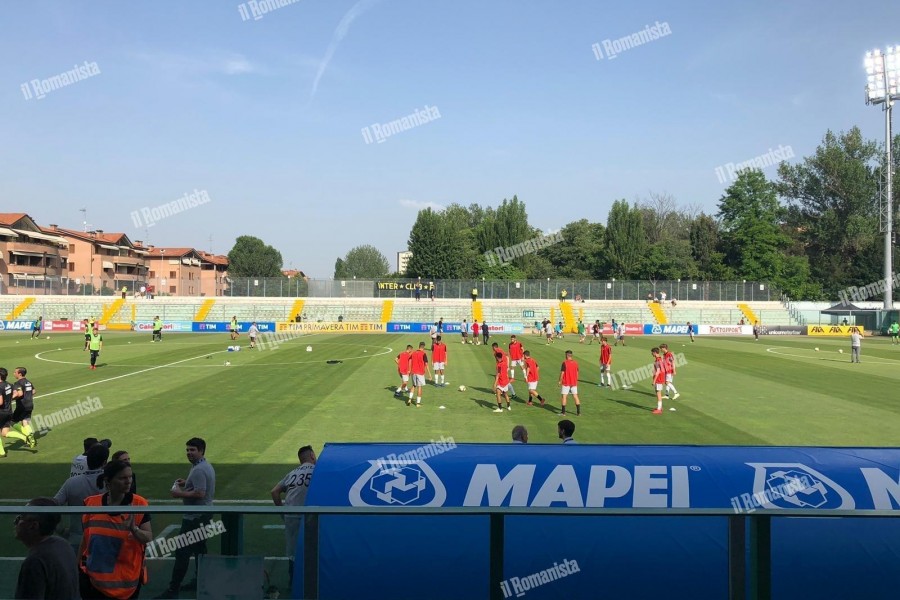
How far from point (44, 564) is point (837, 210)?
105959 millimetres

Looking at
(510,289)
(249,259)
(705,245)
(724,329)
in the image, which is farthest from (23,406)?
(249,259)

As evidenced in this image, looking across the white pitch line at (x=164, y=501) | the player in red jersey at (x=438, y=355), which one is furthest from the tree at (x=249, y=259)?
the white pitch line at (x=164, y=501)

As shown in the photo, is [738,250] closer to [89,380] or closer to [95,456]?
[89,380]

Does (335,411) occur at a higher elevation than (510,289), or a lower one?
lower

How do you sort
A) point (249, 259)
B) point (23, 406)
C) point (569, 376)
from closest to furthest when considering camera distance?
point (23, 406)
point (569, 376)
point (249, 259)

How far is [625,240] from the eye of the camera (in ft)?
313

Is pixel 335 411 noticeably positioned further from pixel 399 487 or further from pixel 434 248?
pixel 434 248

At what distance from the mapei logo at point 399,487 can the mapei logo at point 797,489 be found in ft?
9.79

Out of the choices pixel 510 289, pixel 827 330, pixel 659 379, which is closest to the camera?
pixel 659 379

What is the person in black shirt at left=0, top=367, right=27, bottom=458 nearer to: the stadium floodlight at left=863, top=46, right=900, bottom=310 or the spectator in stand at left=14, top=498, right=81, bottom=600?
the spectator in stand at left=14, top=498, right=81, bottom=600

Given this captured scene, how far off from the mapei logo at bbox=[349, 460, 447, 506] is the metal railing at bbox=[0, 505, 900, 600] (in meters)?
1.62

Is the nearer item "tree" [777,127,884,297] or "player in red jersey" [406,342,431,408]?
"player in red jersey" [406,342,431,408]

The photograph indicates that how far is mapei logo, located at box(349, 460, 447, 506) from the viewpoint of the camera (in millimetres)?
5781

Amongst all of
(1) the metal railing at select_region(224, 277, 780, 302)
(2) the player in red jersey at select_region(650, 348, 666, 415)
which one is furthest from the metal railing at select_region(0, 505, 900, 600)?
(1) the metal railing at select_region(224, 277, 780, 302)
